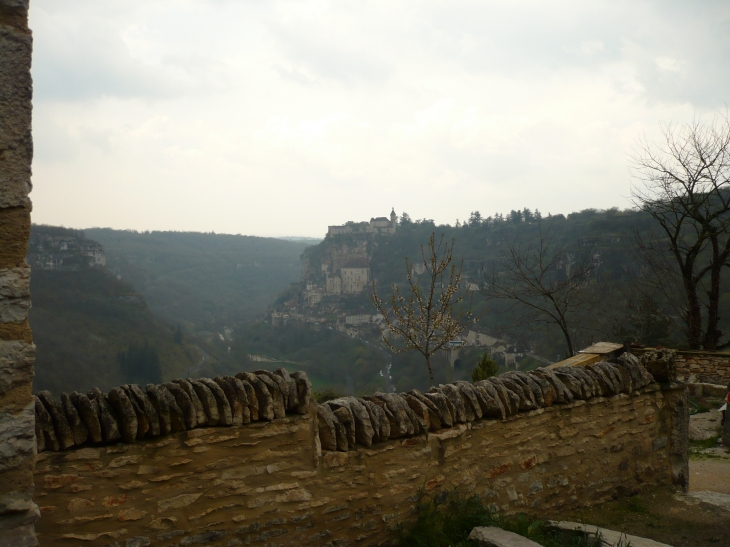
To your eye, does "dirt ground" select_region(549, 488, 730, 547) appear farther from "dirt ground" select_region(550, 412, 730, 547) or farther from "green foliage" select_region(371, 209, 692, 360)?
"green foliage" select_region(371, 209, 692, 360)

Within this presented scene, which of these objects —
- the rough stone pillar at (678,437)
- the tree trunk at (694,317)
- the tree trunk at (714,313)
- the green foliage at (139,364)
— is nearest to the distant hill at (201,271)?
the green foliage at (139,364)

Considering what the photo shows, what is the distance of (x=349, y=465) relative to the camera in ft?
11.1

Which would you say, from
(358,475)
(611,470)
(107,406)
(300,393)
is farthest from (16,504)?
(611,470)

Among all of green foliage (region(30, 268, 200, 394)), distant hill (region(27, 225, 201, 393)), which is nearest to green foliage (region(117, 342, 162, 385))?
distant hill (region(27, 225, 201, 393))

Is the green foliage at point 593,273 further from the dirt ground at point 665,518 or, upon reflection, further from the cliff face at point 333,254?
the dirt ground at point 665,518

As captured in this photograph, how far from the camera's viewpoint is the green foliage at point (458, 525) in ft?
11.2

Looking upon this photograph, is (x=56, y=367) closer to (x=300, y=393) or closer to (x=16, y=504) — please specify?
(x=300, y=393)

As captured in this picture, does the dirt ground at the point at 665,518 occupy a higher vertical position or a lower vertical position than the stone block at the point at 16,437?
lower

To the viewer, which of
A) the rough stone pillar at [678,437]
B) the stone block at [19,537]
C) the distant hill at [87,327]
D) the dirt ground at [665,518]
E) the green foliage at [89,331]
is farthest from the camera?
the distant hill at [87,327]

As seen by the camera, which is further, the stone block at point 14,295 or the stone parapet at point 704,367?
the stone parapet at point 704,367

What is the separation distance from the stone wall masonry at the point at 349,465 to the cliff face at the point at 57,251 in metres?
21.5

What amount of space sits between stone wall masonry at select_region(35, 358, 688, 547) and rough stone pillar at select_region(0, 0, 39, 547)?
937mm

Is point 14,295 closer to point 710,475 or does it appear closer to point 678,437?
point 678,437

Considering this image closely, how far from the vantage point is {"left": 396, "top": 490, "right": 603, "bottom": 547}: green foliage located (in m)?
3.41
